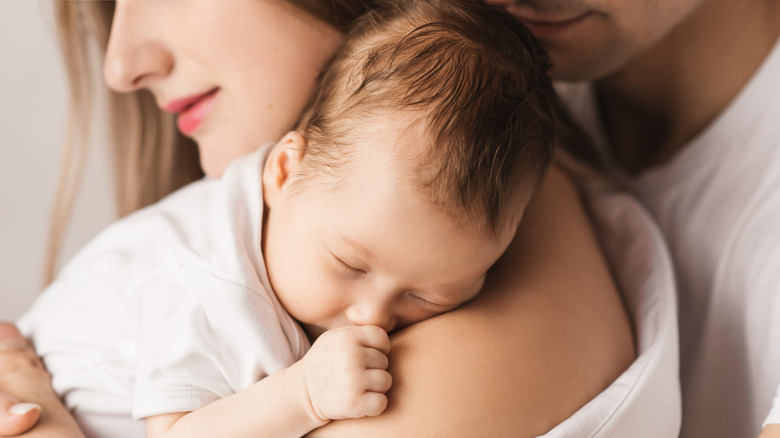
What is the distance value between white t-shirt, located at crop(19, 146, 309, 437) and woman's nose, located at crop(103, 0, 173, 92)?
0.74 ft

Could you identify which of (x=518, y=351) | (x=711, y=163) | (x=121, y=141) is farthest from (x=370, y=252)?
(x=121, y=141)

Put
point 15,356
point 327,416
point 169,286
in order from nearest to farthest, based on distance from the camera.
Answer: point 327,416, point 169,286, point 15,356

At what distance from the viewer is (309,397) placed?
921 mm

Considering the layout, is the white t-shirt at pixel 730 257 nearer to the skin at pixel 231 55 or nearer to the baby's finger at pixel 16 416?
the skin at pixel 231 55

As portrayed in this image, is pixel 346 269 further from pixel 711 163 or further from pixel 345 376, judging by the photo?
pixel 711 163

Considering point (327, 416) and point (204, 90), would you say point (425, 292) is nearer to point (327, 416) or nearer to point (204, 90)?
point (327, 416)

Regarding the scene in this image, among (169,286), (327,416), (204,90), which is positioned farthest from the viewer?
(204,90)

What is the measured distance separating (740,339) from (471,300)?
59 centimetres

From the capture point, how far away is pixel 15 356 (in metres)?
1.24

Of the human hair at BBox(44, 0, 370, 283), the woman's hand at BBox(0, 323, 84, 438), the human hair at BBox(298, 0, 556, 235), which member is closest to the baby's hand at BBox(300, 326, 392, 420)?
the human hair at BBox(298, 0, 556, 235)

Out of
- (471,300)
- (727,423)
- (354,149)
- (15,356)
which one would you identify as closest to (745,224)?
(727,423)

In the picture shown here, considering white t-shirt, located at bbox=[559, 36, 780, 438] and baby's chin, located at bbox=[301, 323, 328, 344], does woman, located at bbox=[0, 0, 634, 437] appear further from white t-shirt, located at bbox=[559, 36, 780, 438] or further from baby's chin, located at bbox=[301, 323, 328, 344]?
white t-shirt, located at bbox=[559, 36, 780, 438]

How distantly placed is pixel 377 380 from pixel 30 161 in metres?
1.92

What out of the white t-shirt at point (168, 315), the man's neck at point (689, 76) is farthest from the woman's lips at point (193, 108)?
the man's neck at point (689, 76)
